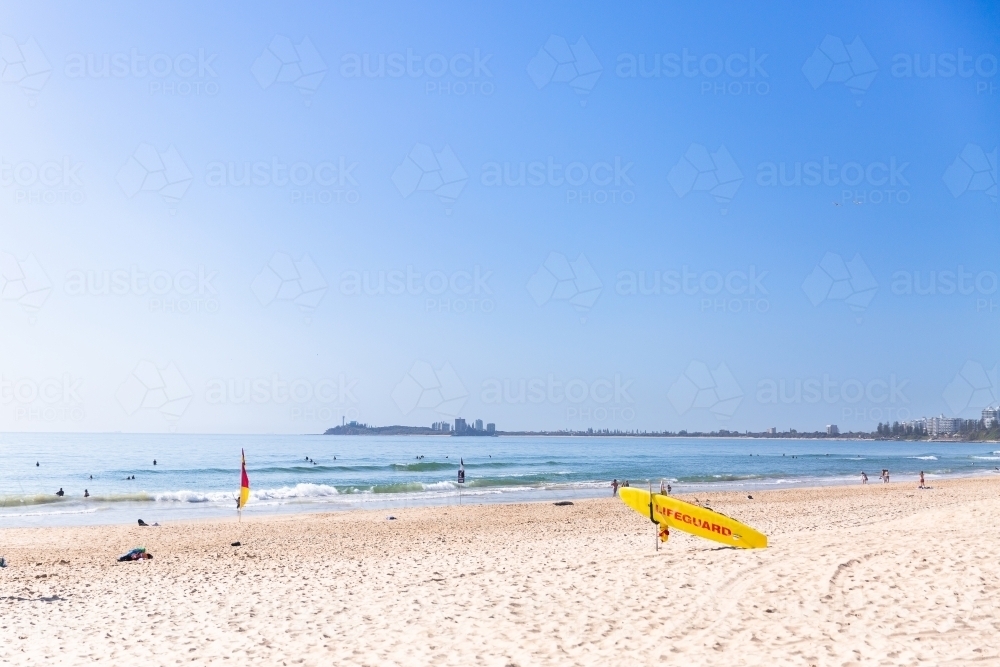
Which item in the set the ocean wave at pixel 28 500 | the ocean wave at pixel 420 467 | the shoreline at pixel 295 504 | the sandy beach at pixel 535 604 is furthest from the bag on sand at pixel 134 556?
the ocean wave at pixel 420 467

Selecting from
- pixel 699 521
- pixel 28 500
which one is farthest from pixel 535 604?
pixel 28 500

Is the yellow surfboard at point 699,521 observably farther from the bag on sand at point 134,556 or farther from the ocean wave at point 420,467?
the ocean wave at point 420,467

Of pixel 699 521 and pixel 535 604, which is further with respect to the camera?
pixel 699 521

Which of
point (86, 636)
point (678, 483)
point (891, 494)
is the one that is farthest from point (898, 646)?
point (678, 483)

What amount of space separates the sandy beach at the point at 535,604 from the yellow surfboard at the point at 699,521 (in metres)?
0.33

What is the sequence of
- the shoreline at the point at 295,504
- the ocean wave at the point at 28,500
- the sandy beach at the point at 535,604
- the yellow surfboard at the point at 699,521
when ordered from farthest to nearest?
the ocean wave at the point at 28,500
the shoreline at the point at 295,504
the yellow surfboard at the point at 699,521
the sandy beach at the point at 535,604

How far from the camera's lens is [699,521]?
12625 millimetres

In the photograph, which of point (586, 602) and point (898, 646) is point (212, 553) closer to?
point (586, 602)

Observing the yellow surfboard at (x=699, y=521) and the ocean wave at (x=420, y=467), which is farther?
the ocean wave at (x=420, y=467)

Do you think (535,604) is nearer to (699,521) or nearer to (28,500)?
(699,521)

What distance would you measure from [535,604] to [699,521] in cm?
536

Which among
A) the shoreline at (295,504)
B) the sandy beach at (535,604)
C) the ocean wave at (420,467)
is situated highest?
the sandy beach at (535,604)

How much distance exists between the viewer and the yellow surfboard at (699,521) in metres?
12.2

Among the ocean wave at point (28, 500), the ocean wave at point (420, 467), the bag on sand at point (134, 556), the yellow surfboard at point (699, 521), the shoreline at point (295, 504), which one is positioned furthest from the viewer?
the ocean wave at point (420, 467)
